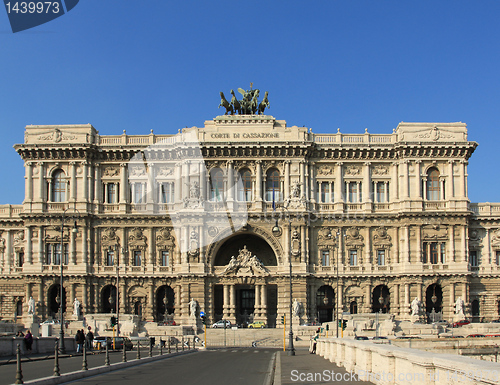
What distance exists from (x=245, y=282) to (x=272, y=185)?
11.3 metres

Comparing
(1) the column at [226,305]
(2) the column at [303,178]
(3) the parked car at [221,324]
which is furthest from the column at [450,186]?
(3) the parked car at [221,324]

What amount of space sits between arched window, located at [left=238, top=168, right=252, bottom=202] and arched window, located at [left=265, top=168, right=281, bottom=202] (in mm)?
1929

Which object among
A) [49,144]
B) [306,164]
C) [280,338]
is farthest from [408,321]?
[49,144]

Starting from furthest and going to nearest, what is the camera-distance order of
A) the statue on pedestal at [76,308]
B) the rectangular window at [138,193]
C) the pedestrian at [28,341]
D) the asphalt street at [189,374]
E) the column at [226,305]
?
the rectangular window at [138,193]
the statue on pedestal at [76,308]
the column at [226,305]
the pedestrian at [28,341]
the asphalt street at [189,374]

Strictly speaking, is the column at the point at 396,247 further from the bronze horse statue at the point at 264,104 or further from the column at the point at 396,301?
the bronze horse statue at the point at 264,104

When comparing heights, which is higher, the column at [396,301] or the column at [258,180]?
the column at [258,180]

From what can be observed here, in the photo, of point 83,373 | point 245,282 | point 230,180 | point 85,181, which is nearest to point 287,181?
point 230,180

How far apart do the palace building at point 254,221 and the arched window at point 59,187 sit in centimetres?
16

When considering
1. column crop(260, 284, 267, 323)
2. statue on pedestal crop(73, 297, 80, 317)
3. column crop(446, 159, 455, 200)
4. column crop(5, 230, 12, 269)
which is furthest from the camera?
column crop(5, 230, 12, 269)

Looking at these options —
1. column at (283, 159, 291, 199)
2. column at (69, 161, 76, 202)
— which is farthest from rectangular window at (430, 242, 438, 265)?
column at (69, 161, 76, 202)

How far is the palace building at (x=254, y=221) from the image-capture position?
70875 millimetres

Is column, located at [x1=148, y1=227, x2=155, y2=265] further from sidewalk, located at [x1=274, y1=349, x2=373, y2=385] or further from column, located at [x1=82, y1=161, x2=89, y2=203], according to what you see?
sidewalk, located at [x1=274, y1=349, x2=373, y2=385]

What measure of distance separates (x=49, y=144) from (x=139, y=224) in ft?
43.9

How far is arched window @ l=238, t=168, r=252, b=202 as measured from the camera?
73.2 meters
